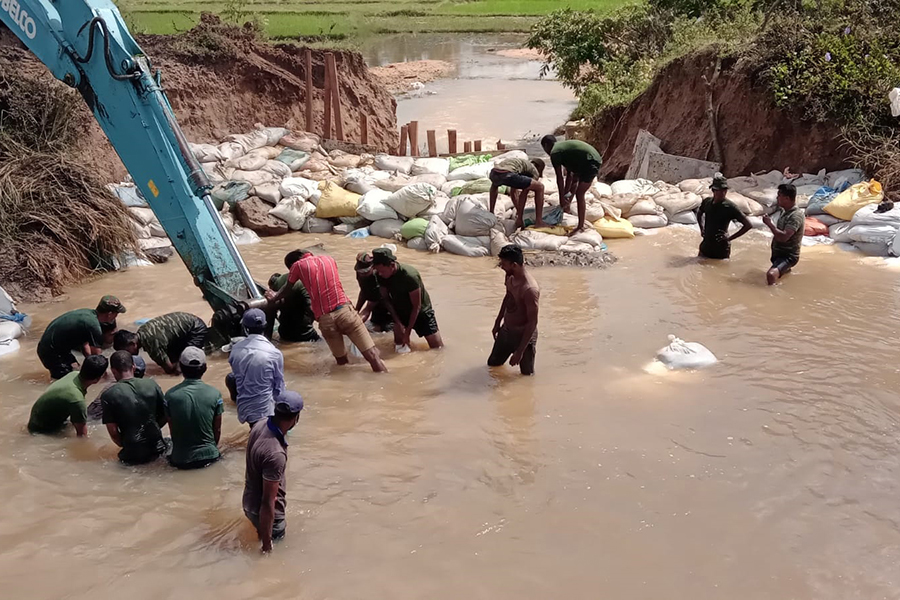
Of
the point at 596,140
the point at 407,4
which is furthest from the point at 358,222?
the point at 407,4

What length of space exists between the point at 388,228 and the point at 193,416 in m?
5.56

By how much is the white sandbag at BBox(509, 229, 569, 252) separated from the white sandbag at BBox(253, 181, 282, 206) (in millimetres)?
3190

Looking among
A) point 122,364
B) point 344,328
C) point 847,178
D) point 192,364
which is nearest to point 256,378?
point 192,364

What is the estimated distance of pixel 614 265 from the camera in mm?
9062

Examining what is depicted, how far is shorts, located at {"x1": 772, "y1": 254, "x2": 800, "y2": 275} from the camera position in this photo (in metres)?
8.21

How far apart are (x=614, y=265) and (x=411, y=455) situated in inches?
177

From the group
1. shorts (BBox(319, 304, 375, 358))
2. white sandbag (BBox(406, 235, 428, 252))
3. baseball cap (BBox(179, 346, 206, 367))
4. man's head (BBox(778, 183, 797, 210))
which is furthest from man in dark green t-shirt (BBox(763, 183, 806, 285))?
baseball cap (BBox(179, 346, 206, 367))

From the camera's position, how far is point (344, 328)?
6441 millimetres

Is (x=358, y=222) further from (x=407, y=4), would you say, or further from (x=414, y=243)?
(x=407, y=4)

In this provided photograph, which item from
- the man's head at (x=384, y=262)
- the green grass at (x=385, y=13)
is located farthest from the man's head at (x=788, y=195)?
the green grass at (x=385, y=13)

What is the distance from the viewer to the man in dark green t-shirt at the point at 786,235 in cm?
805

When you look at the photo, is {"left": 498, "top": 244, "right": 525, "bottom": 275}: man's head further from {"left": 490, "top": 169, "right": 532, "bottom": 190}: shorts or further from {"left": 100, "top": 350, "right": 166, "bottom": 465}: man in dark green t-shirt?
{"left": 490, "top": 169, "right": 532, "bottom": 190}: shorts

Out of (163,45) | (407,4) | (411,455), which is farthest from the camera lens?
(407,4)

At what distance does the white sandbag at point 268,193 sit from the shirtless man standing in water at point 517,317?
504 cm
